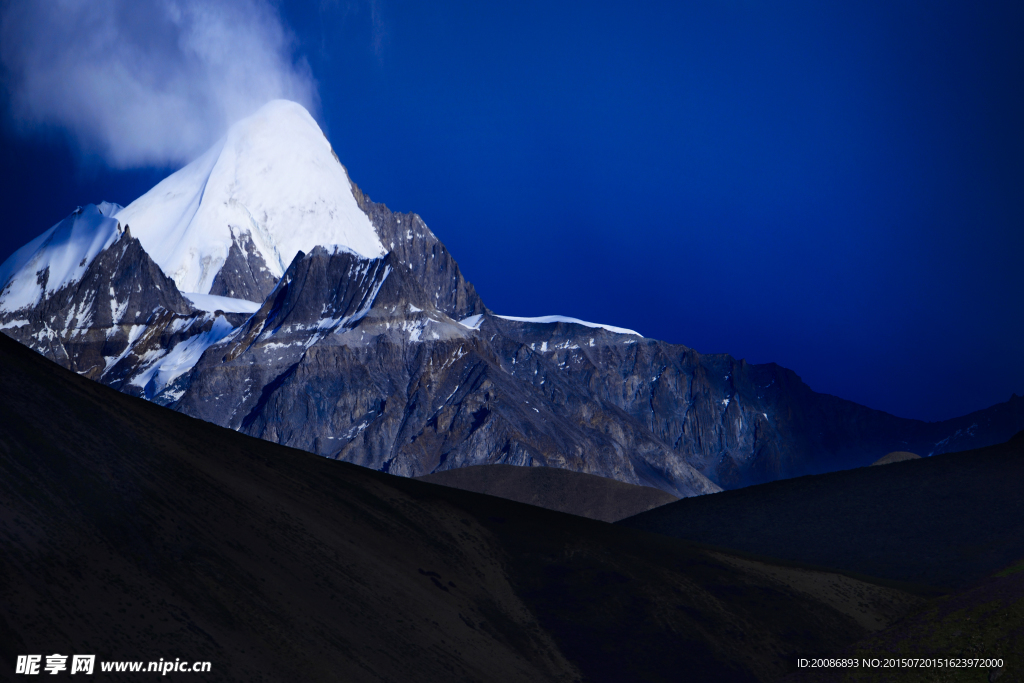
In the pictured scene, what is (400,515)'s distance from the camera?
4575 centimetres

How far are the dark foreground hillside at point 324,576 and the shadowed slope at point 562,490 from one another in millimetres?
66279

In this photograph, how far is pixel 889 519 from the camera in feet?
239

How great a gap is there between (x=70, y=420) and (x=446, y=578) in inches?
663

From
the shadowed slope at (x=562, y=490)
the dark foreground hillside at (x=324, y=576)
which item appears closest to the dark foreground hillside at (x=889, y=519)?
the dark foreground hillside at (x=324, y=576)

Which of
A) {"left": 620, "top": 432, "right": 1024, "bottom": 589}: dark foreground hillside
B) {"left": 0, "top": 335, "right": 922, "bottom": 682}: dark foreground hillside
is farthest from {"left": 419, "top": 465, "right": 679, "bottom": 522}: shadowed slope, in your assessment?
{"left": 0, "top": 335, "right": 922, "bottom": 682}: dark foreground hillside

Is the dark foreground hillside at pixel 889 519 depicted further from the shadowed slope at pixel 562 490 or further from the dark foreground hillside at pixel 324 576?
the shadowed slope at pixel 562 490

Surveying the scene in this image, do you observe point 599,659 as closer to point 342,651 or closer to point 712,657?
point 712,657

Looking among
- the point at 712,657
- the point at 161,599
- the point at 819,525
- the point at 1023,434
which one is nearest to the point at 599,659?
the point at 712,657

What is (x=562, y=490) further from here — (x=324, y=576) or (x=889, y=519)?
(x=324, y=576)

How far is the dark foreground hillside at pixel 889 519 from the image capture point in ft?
211

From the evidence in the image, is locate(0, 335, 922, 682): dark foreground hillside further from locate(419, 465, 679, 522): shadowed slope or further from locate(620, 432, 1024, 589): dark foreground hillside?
locate(419, 465, 679, 522): shadowed slope

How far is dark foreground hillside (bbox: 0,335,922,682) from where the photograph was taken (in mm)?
27750

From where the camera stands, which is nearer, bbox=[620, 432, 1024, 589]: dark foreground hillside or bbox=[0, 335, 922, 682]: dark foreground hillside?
bbox=[0, 335, 922, 682]: dark foreground hillside

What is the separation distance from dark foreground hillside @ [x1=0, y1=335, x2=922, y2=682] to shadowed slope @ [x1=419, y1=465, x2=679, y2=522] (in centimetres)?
6628
